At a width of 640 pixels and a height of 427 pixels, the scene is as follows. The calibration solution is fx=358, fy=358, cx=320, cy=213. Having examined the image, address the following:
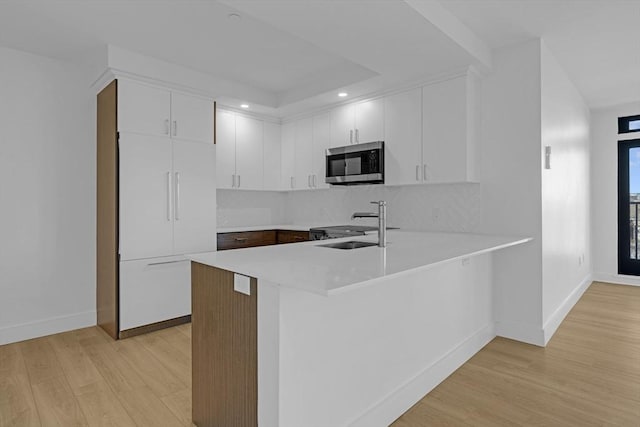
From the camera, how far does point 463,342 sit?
2.66m

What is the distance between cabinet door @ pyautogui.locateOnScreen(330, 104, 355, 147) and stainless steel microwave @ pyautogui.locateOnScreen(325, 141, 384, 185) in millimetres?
123

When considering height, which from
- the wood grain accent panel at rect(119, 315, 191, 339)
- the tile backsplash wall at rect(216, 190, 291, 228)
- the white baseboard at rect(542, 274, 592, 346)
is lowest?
the wood grain accent panel at rect(119, 315, 191, 339)

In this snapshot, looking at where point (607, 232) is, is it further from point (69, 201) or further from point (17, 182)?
point (17, 182)

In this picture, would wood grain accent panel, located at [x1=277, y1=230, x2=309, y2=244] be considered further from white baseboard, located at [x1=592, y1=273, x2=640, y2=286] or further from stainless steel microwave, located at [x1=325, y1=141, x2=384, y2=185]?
white baseboard, located at [x1=592, y1=273, x2=640, y2=286]

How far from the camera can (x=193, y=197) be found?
3641 mm

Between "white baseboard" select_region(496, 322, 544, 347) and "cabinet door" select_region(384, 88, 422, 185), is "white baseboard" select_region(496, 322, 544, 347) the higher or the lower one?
the lower one

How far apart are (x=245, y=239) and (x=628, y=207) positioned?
5.34m

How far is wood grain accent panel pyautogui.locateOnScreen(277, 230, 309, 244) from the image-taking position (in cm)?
425

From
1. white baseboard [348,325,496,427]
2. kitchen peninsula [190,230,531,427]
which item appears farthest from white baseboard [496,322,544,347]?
kitchen peninsula [190,230,531,427]

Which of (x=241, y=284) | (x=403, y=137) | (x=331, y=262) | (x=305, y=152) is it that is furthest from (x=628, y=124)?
(x=241, y=284)

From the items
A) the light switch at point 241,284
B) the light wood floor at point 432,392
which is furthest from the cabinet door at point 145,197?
the light switch at point 241,284

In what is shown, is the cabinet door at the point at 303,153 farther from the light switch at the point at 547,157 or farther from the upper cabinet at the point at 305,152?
the light switch at the point at 547,157

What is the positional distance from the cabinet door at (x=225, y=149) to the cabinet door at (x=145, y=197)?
0.87 metres

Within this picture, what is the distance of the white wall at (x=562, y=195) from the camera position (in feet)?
10.2
